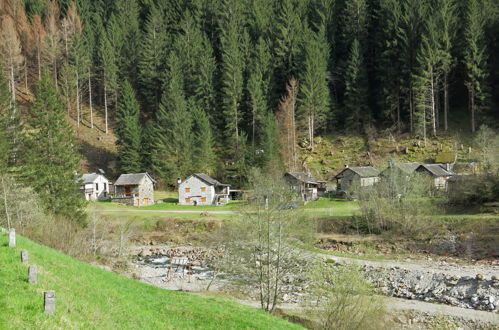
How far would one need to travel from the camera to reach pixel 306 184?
54875 mm

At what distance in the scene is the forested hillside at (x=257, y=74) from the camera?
6225cm

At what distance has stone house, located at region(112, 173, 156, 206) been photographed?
5516cm

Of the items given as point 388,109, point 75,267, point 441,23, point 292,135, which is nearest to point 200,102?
point 292,135

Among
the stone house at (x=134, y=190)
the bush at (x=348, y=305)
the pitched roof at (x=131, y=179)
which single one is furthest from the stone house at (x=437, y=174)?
the pitched roof at (x=131, y=179)

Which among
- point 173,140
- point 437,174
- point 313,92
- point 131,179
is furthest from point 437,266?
point 173,140

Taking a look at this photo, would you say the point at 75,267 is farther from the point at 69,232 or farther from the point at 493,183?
the point at 493,183

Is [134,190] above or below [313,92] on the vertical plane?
below

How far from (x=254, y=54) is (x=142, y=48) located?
24645 millimetres

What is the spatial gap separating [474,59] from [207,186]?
145 ft

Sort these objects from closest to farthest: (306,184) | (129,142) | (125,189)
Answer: (306,184) < (125,189) < (129,142)

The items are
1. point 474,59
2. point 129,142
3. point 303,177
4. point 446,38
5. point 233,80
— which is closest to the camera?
point 303,177

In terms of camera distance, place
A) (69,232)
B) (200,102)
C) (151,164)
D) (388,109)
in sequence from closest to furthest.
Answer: (69,232) → (151,164) → (388,109) → (200,102)

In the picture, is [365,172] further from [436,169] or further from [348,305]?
[348,305]

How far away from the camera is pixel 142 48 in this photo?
84438mm
